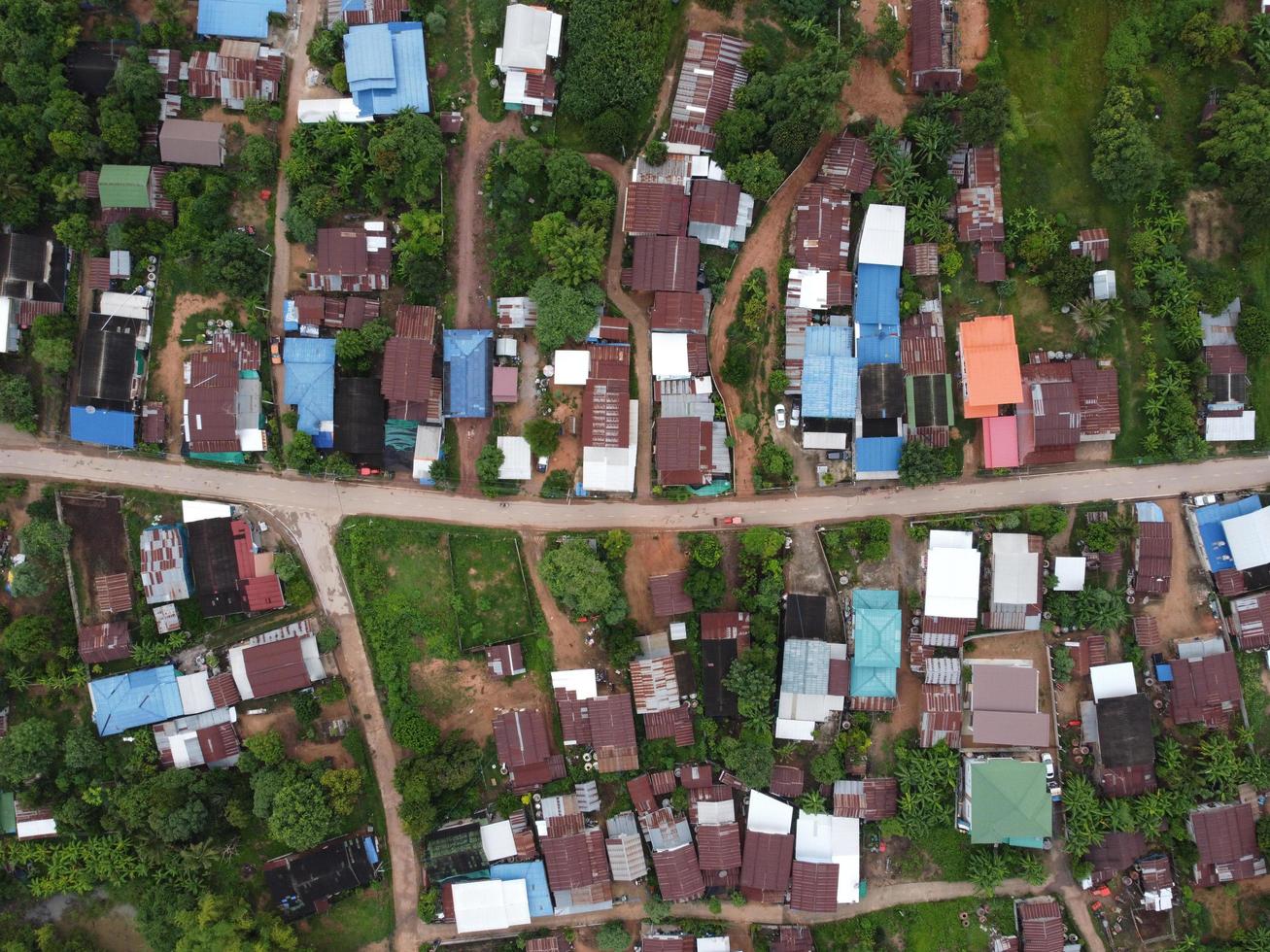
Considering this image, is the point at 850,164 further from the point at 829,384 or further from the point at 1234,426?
the point at 1234,426

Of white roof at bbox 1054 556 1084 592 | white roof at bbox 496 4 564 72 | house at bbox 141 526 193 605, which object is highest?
white roof at bbox 496 4 564 72

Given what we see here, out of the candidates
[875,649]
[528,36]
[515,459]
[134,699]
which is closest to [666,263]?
[515,459]

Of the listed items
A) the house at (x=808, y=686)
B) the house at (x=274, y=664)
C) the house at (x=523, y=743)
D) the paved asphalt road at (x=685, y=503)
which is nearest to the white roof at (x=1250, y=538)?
the paved asphalt road at (x=685, y=503)

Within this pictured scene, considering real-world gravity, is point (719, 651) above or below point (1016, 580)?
below

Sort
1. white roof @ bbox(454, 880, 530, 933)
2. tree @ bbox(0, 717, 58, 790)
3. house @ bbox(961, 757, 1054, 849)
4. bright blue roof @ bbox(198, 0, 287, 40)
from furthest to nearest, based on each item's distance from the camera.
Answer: bright blue roof @ bbox(198, 0, 287, 40), white roof @ bbox(454, 880, 530, 933), house @ bbox(961, 757, 1054, 849), tree @ bbox(0, 717, 58, 790)

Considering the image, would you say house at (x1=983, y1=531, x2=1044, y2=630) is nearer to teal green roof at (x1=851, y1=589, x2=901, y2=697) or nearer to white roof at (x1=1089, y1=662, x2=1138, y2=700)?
white roof at (x1=1089, y1=662, x2=1138, y2=700)

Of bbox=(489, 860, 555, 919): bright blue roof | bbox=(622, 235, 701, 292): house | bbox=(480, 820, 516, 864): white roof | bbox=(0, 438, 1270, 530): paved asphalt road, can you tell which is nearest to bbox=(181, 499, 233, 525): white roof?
bbox=(0, 438, 1270, 530): paved asphalt road

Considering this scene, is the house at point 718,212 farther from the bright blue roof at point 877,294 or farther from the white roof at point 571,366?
the white roof at point 571,366
